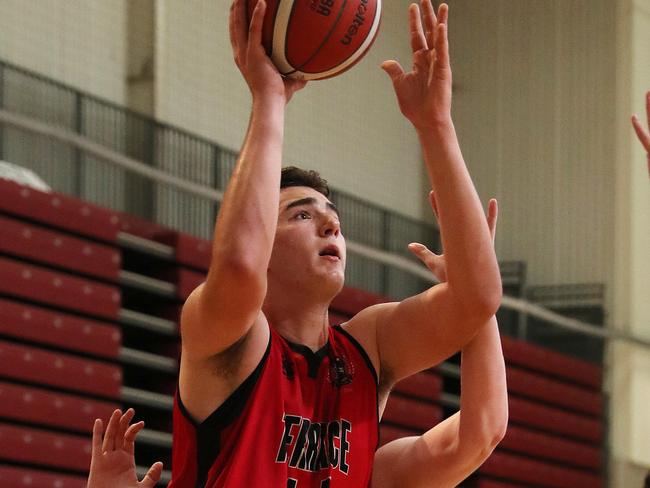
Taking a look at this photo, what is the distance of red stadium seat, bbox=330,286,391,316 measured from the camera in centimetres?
1043

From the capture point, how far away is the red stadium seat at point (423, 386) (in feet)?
36.1

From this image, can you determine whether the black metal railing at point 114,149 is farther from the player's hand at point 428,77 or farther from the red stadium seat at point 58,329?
the player's hand at point 428,77

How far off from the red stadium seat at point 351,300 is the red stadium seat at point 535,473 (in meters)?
1.74

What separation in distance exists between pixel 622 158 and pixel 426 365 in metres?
10.8

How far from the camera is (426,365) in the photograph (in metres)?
2.85

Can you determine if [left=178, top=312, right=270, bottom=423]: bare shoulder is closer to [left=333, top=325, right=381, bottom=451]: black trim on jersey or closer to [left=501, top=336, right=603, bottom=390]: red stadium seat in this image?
[left=333, top=325, right=381, bottom=451]: black trim on jersey

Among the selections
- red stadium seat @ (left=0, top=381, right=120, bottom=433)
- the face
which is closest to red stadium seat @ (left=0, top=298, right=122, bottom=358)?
red stadium seat @ (left=0, top=381, right=120, bottom=433)

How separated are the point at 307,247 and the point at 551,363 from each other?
1005 cm

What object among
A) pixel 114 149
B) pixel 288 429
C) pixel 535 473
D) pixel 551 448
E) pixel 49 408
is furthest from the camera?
pixel 551 448

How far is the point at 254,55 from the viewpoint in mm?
2484

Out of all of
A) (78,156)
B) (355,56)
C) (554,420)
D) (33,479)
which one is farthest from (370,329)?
(554,420)

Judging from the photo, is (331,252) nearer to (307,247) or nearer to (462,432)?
(307,247)

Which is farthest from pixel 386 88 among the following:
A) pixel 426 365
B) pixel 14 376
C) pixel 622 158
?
pixel 426 365

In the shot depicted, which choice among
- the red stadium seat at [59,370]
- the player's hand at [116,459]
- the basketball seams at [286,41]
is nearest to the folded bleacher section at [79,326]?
the red stadium seat at [59,370]
